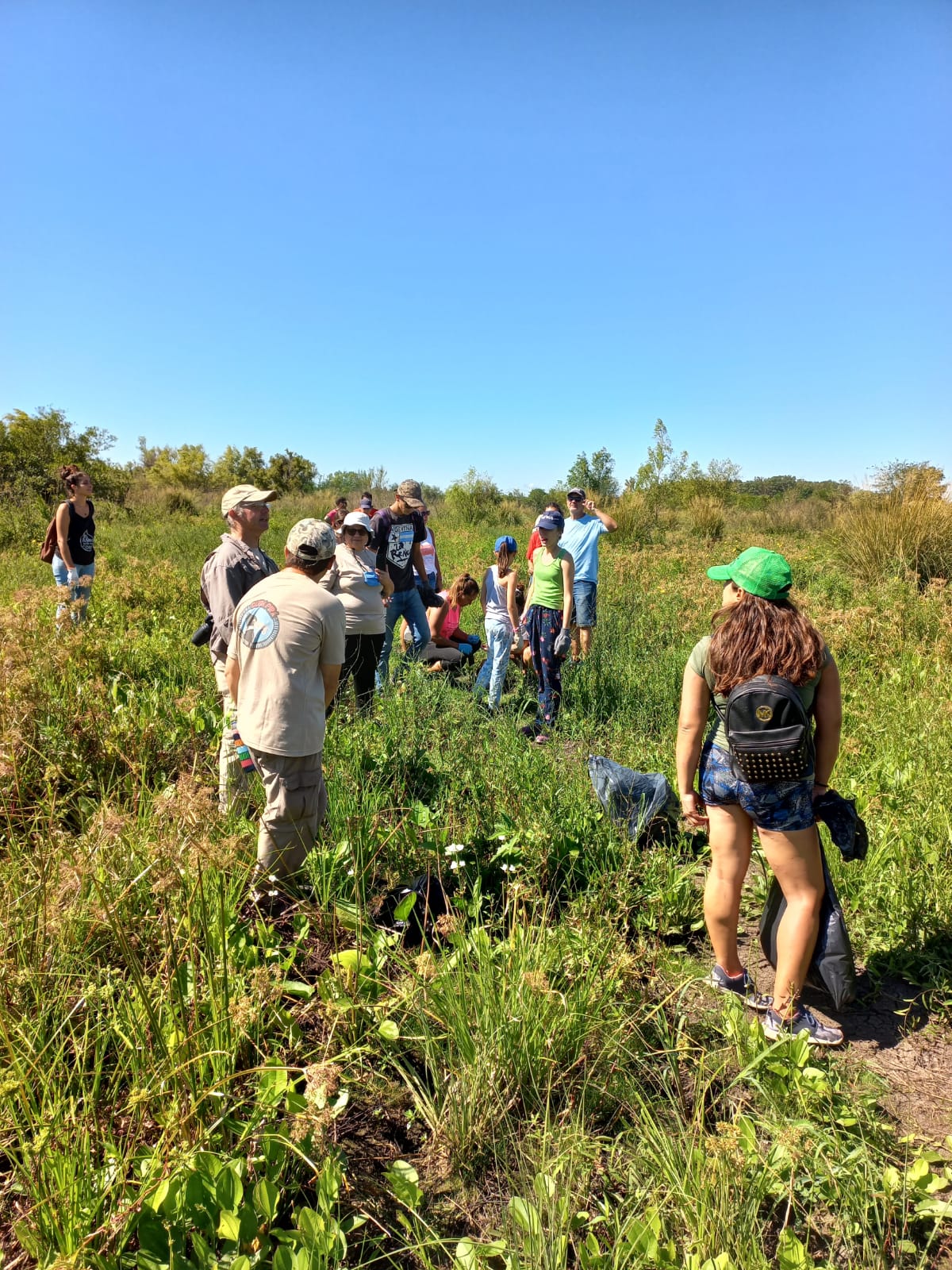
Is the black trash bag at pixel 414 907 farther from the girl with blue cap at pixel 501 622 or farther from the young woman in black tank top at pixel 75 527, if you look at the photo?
the young woman in black tank top at pixel 75 527

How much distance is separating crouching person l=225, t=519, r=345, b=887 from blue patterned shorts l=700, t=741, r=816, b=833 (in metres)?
1.57

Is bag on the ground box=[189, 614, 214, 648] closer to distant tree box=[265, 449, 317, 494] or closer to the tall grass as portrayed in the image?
the tall grass

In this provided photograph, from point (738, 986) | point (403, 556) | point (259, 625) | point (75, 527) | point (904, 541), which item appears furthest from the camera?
point (904, 541)

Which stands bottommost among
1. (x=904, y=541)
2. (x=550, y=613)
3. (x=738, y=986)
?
(x=738, y=986)

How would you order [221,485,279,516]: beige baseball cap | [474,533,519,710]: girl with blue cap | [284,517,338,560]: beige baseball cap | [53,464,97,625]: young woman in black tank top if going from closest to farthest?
[284,517,338,560]: beige baseball cap < [221,485,279,516]: beige baseball cap < [474,533,519,710]: girl with blue cap < [53,464,97,625]: young woman in black tank top

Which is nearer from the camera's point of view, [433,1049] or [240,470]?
[433,1049]

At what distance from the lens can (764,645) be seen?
2291 mm

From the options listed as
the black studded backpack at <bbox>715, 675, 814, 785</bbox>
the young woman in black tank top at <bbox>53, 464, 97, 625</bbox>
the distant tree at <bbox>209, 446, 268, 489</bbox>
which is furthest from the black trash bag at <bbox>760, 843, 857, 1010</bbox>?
the distant tree at <bbox>209, 446, 268, 489</bbox>

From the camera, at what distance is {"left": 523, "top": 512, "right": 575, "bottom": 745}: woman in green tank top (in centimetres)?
541

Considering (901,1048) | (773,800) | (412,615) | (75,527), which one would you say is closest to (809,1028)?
(901,1048)

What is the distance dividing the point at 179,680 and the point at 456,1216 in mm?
4029

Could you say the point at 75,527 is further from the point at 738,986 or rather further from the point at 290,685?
the point at 738,986

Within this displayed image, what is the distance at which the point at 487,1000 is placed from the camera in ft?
6.53

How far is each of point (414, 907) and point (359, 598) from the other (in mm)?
2487
